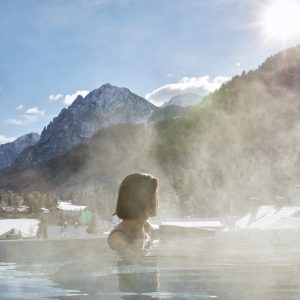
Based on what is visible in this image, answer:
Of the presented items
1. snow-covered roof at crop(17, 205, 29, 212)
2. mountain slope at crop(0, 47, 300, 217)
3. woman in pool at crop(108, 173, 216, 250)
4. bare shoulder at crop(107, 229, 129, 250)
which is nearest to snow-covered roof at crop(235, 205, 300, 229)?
mountain slope at crop(0, 47, 300, 217)

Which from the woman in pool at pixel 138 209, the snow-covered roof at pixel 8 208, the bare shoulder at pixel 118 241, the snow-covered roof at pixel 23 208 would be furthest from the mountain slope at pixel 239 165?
the bare shoulder at pixel 118 241

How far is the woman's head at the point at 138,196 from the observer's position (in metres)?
5.07

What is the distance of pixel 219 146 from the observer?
18162 cm

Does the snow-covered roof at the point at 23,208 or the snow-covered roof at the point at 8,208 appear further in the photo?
the snow-covered roof at the point at 23,208

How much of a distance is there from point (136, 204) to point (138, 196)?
3.4 inches

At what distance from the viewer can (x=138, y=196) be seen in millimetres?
5094

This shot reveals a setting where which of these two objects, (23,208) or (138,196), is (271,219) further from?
(23,208)

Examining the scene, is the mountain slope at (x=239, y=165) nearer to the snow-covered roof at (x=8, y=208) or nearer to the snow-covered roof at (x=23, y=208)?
the snow-covered roof at (x=23, y=208)

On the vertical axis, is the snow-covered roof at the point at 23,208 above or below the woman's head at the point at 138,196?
below

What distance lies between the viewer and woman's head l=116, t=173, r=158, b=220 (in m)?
5.07

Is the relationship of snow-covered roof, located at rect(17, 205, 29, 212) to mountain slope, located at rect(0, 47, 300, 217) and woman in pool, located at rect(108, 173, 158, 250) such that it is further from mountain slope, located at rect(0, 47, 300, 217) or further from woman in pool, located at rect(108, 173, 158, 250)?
woman in pool, located at rect(108, 173, 158, 250)

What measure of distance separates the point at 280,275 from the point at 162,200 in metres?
104

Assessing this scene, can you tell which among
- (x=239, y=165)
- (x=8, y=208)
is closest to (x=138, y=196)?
(x=8, y=208)

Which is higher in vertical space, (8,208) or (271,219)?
(8,208)
